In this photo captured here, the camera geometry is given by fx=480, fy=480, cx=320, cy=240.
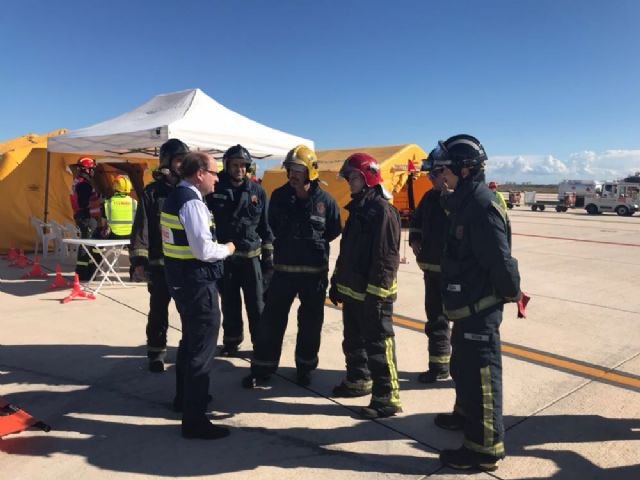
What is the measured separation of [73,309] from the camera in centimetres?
666

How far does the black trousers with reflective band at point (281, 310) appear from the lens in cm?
417

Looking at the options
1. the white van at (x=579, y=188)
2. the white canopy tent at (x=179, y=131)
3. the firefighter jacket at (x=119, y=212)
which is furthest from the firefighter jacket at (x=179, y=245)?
the white van at (x=579, y=188)

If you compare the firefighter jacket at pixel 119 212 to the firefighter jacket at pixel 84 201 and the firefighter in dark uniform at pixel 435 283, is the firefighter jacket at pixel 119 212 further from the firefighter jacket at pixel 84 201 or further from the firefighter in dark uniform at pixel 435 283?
the firefighter in dark uniform at pixel 435 283

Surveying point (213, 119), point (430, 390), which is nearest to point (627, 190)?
point (213, 119)

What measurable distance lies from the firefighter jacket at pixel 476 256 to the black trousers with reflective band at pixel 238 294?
211 cm

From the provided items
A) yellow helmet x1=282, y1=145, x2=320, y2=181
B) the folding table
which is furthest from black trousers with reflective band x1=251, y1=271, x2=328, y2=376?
the folding table

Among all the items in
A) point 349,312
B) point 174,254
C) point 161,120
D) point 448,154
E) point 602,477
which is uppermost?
point 161,120

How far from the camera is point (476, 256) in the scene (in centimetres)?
295

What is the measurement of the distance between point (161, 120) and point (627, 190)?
3439 cm

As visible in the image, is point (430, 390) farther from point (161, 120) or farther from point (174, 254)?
point (161, 120)

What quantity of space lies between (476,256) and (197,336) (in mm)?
1927

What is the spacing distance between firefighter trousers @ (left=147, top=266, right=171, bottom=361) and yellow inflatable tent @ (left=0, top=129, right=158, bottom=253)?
7.65 meters

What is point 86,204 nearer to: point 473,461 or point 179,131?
point 179,131

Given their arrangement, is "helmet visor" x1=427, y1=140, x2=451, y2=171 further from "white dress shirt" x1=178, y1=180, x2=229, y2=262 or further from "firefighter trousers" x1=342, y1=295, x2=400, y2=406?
"white dress shirt" x1=178, y1=180, x2=229, y2=262
